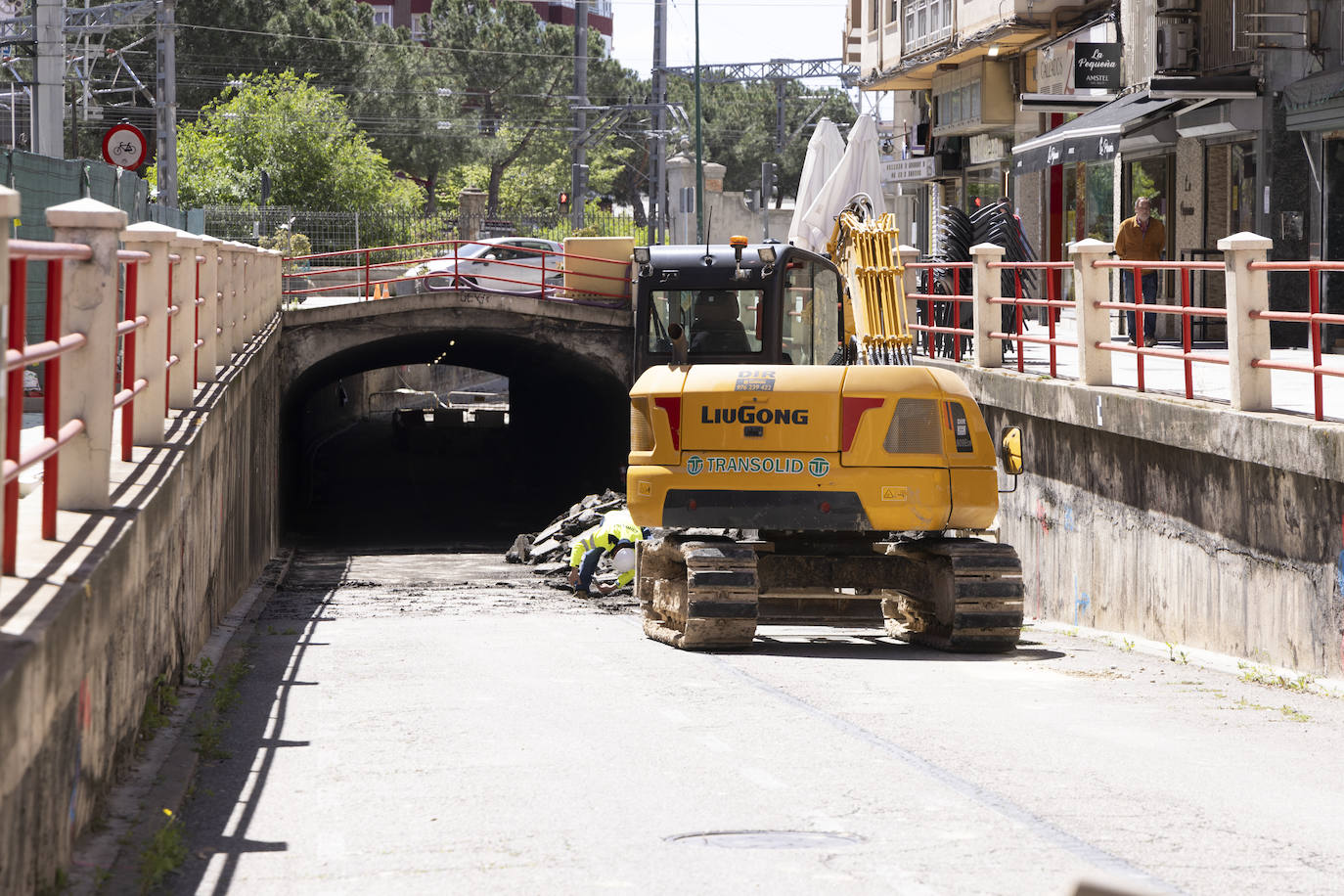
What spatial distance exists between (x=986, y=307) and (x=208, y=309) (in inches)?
344

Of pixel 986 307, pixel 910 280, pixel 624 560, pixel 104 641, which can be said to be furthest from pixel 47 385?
pixel 910 280

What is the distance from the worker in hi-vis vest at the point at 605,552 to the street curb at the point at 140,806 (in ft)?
42.3

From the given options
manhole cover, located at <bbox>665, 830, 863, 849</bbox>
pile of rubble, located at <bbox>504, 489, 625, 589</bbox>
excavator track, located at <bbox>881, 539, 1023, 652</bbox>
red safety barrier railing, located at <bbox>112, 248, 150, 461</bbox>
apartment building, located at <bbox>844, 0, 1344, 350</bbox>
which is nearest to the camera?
manhole cover, located at <bbox>665, 830, 863, 849</bbox>

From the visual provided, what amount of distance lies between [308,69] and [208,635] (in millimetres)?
67121

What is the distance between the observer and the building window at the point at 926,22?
40781 millimetres

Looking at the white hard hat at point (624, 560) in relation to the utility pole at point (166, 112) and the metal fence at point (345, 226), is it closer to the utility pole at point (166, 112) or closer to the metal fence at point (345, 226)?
the utility pole at point (166, 112)

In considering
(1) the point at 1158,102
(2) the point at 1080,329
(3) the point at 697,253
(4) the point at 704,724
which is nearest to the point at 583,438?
(1) the point at 1158,102

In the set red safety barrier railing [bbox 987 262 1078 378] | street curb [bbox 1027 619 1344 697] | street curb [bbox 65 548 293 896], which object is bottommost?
street curb [bbox 1027 619 1344 697]

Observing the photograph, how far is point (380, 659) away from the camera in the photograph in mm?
12742

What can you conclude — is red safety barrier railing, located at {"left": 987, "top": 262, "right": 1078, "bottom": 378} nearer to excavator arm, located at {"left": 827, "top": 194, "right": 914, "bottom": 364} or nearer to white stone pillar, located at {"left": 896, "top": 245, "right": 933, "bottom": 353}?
excavator arm, located at {"left": 827, "top": 194, "right": 914, "bottom": 364}

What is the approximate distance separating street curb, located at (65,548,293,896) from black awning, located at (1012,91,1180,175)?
61.7 ft

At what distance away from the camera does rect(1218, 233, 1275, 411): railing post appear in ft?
40.0

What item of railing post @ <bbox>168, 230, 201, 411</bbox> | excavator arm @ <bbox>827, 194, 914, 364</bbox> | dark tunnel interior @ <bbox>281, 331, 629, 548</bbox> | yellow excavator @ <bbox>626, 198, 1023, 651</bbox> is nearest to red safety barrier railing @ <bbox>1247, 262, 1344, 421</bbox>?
yellow excavator @ <bbox>626, 198, 1023, 651</bbox>

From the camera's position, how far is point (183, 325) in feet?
39.3
